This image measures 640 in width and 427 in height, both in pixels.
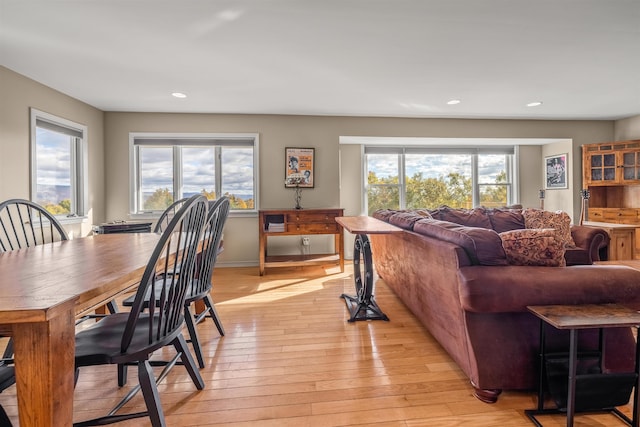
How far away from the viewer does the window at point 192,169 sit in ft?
14.2

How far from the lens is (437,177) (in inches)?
212

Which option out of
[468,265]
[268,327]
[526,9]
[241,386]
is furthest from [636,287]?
[268,327]

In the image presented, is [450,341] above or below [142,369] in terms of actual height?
below

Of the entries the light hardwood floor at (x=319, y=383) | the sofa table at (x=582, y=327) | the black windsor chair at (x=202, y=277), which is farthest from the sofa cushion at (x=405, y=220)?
the black windsor chair at (x=202, y=277)

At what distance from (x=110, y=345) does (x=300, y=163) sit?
11.7 feet

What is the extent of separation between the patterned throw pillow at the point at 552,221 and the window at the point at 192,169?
3551 mm

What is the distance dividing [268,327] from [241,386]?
73 cm

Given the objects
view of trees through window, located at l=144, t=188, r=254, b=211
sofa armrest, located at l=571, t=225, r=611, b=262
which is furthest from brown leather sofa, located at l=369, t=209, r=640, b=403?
view of trees through window, located at l=144, t=188, r=254, b=211

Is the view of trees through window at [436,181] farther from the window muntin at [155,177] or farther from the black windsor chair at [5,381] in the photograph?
the black windsor chair at [5,381]

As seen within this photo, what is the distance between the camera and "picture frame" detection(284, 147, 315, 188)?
4.42 m

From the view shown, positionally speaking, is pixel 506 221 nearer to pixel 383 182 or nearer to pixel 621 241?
pixel 621 241

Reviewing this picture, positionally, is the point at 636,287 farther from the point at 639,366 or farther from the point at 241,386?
the point at 241,386

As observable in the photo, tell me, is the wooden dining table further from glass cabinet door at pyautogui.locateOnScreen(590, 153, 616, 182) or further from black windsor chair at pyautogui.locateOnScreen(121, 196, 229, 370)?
glass cabinet door at pyautogui.locateOnScreen(590, 153, 616, 182)

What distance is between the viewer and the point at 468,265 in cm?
150
